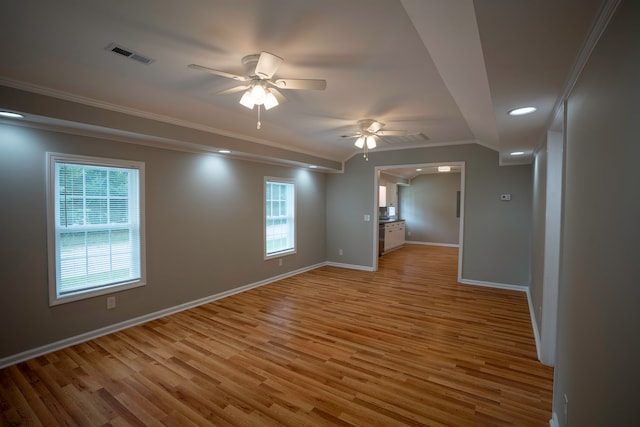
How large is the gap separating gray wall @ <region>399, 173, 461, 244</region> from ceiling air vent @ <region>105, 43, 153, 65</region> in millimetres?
9629

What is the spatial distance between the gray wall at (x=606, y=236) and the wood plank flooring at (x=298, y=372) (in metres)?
0.95

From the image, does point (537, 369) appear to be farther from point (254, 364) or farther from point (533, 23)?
point (533, 23)

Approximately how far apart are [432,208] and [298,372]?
29.1ft

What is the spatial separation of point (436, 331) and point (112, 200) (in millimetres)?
4193

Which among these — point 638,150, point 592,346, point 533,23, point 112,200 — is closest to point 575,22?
point 533,23

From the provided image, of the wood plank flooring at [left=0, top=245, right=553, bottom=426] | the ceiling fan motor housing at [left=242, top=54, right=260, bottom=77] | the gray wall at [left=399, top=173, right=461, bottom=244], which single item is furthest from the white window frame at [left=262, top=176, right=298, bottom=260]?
the gray wall at [left=399, top=173, right=461, bottom=244]

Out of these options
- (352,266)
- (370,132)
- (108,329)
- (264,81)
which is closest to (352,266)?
(352,266)

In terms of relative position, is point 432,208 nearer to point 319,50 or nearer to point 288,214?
point 288,214

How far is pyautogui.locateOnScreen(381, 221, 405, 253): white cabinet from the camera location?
865 centimetres

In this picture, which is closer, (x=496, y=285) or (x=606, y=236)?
(x=606, y=236)

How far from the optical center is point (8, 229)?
9.06ft

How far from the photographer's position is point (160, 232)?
3.95 meters

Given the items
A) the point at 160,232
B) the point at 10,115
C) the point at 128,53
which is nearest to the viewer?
the point at 128,53

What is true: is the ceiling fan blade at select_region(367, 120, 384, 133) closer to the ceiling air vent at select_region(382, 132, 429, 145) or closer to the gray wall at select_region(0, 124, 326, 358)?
the ceiling air vent at select_region(382, 132, 429, 145)
